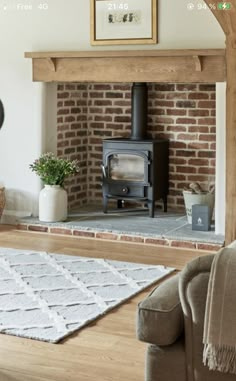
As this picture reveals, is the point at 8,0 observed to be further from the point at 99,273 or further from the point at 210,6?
the point at 99,273

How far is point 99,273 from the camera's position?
5.48 meters

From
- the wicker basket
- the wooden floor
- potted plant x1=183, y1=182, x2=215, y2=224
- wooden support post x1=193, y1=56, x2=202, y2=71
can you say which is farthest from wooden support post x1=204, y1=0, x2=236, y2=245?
the wicker basket

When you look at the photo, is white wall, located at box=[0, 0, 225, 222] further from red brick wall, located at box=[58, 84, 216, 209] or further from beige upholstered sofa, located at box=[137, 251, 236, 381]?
beige upholstered sofa, located at box=[137, 251, 236, 381]

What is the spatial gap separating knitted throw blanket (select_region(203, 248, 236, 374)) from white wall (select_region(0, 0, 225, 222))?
4.18m

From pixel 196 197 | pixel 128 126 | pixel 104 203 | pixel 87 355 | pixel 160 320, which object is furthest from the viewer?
pixel 128 126

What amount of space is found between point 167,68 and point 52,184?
1.55 meters

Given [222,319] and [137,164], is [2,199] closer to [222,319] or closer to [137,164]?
[137,164]

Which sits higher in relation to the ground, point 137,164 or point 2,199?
point 137,164

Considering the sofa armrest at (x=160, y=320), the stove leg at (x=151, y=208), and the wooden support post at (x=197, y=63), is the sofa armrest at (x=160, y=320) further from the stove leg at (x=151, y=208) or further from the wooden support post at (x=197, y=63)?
the stove leg at (x=151, y=208)

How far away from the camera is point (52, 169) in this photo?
6.93 metres

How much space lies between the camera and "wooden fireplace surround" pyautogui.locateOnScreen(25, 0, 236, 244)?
19.8ft

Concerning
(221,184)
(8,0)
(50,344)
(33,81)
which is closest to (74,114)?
(33,81)

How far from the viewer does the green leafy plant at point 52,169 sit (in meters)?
6.92

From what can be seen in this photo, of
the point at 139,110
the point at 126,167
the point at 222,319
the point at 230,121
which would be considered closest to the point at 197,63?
the point at 230,121
